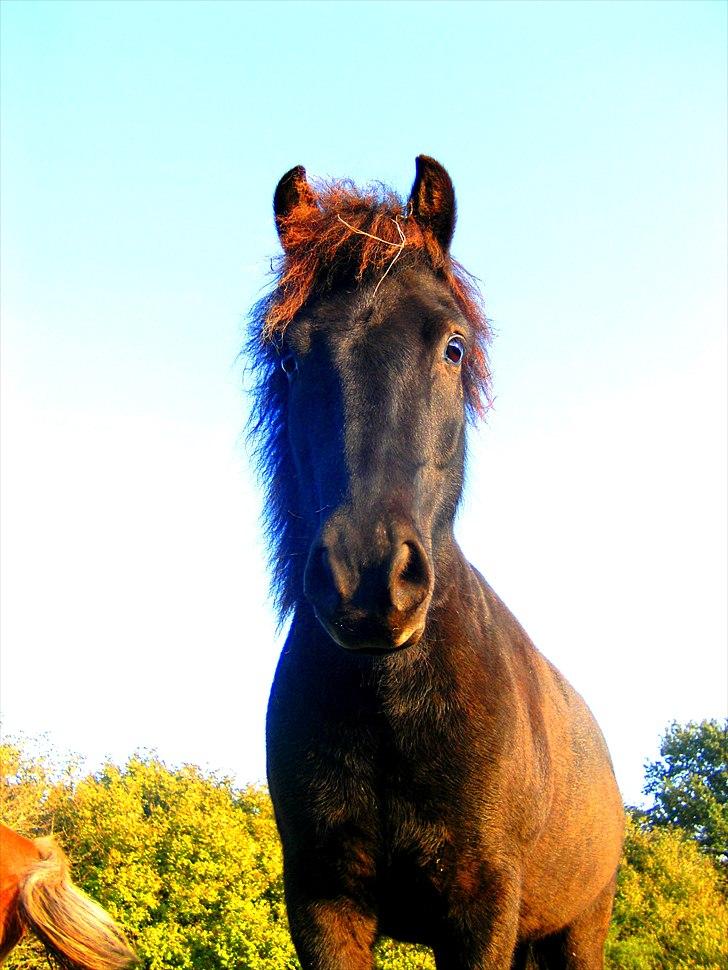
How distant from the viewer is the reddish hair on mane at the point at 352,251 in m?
3.32

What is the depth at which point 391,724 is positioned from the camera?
3.06 meters

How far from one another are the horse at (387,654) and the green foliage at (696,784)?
1195 inches

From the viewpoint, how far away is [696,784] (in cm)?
3225

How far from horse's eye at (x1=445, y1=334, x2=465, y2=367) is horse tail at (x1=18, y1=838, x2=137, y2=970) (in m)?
2.50

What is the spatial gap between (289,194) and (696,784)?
3341cm

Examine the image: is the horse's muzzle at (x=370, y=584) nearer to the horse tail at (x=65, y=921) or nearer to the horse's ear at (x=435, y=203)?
the horse's ear at (x=435, y=203)

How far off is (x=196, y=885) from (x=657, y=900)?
12.8 m

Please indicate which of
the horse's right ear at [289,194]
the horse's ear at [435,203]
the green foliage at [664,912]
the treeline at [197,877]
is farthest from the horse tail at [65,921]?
the green foliage at [664,912]

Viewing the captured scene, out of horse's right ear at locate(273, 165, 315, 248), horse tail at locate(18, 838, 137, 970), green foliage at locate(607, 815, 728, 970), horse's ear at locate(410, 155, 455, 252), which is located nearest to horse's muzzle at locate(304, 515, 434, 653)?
horse's ear at locate(410, 155, 455, 252)

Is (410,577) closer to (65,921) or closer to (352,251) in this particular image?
(352,251)

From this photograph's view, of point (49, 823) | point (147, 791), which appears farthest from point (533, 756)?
point (147, 791)

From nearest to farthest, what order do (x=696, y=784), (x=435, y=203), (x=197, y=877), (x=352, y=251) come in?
(x=352, y=251) < (x=435, y=203) < (x=197, y=877) < (x=696, y=784)

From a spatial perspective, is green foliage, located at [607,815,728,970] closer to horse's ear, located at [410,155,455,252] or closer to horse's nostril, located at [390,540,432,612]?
horse's ear, located at [410,155,455,252]

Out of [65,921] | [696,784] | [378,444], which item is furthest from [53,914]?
[696,784]
